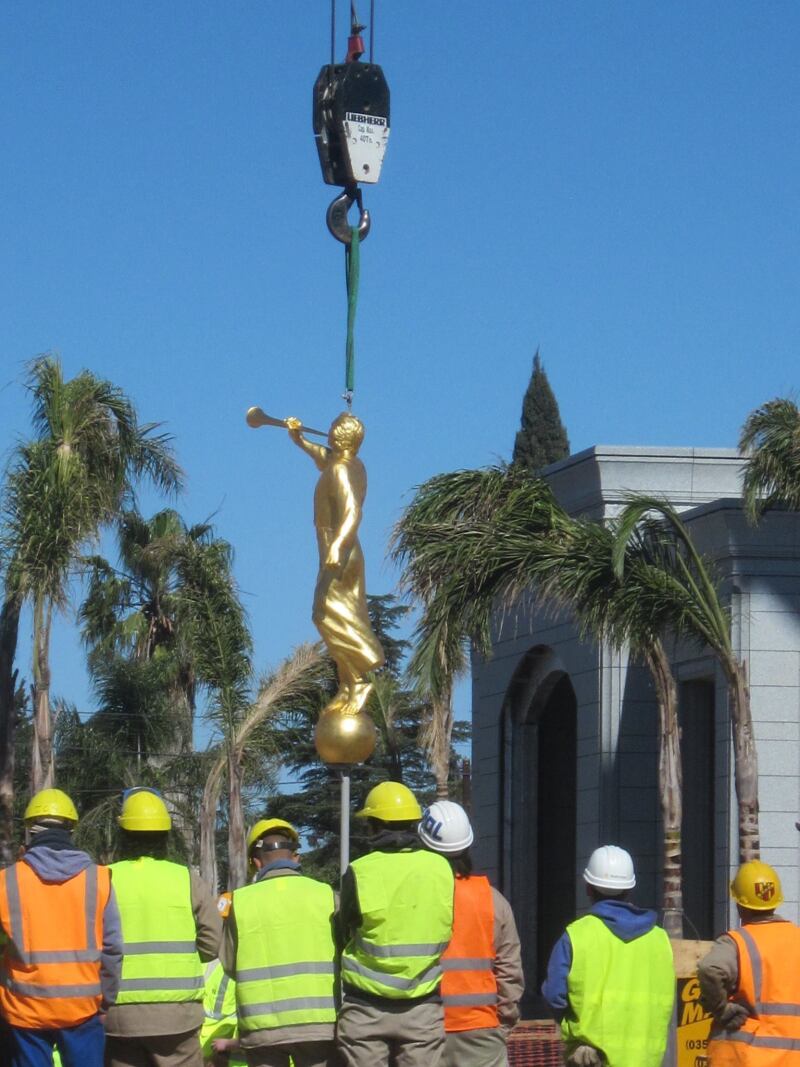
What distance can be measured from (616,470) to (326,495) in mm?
8123

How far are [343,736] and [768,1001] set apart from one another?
36.7 feet

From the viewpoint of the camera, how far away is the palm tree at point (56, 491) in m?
24.0

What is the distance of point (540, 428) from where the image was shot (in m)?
51.1

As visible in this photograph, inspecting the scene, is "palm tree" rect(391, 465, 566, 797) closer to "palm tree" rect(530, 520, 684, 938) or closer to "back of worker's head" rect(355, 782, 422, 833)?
"palm tree" rect(530, 520, 684, 938)

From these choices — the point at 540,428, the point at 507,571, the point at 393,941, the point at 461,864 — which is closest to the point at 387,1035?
the point at 393,941

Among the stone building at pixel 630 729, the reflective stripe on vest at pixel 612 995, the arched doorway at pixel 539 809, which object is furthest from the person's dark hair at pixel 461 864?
the arched doorway at pixel 539 809

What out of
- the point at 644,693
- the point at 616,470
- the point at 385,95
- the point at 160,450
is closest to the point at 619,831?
the point at 644,693

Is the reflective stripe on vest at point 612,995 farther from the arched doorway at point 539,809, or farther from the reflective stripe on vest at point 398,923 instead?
the arched doorway at point 539,809

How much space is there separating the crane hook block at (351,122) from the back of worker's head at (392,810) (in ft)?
32.7

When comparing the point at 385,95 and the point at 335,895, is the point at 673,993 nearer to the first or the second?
the point at 335,895

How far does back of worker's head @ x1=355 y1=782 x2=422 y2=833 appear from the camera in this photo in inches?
361

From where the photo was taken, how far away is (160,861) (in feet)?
29.7

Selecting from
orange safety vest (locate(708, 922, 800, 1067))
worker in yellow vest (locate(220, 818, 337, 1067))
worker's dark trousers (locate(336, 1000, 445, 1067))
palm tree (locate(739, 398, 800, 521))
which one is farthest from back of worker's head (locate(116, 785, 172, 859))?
palm tree (locate(739, 398, 800, 521))

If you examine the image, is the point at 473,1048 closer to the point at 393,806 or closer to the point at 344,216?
the point at 393,806
